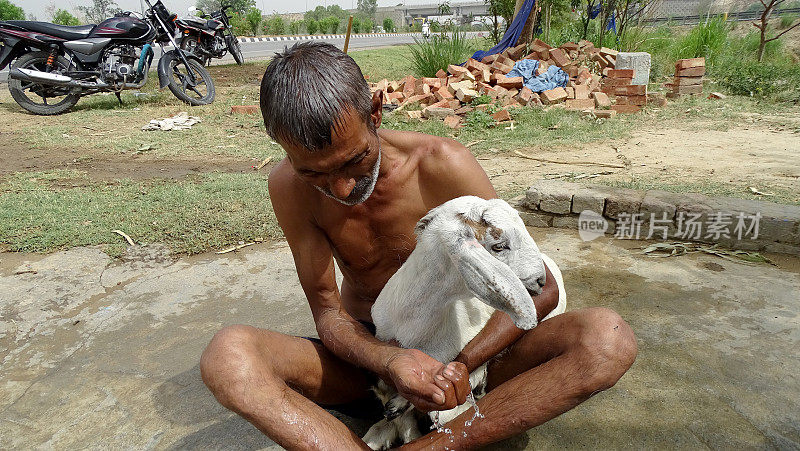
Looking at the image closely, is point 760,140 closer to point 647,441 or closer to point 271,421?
point 647,441

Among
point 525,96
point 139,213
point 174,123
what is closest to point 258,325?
point 139,213

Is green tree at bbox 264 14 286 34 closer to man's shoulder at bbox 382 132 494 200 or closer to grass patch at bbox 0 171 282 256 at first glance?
grass patch at bbox 0 171 282 256

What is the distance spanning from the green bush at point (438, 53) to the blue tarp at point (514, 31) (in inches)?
14.1

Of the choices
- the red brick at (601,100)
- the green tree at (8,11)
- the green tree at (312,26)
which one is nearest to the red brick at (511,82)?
the red brick at (601,100)

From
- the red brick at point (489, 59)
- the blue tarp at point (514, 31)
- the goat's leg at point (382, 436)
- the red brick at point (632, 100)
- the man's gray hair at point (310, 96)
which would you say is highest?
the blue tarp at point (514, 31)

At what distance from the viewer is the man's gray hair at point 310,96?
137cm

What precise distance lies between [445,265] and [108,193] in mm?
3957

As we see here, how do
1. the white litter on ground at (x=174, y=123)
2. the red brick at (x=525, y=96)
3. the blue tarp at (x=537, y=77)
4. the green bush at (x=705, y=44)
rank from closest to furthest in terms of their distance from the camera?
1. the white litter on ground at (x=174, y=123)
2. the red brick at (x=525, y=96)
3. the blue tarp at (x=537, y=77)
4. the green bush at (x=705, y=44)

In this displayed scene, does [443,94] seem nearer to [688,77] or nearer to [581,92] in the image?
[581,92]

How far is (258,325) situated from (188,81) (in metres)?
6.62

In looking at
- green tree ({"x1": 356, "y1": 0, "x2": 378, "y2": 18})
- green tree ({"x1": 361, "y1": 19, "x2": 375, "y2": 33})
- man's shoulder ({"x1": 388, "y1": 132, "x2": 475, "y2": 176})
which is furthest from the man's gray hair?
green tree ({"x1": 356, "y1": 0, "x2": 378, "y2": 18})

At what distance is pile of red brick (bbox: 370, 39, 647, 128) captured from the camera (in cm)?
698

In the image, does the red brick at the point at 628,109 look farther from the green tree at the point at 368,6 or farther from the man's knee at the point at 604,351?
the green tree at the point at 368,6

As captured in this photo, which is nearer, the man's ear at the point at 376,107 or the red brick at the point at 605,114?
the man's ear at the point at 376,107
